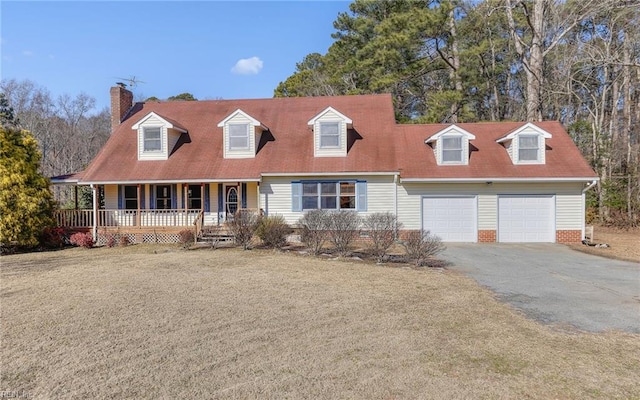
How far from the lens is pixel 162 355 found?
4645 millimetres

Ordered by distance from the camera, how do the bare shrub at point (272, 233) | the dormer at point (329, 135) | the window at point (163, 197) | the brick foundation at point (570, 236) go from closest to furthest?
the bare shrub at point (272, 233), the brick foundation at point (570, 236), the dormer at point (329, 135), the window at point (163, 197)

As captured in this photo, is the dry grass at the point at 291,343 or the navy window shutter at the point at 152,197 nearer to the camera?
the dry grass at the point at 291,343

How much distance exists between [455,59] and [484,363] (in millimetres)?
24360

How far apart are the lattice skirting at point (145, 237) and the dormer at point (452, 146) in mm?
12318

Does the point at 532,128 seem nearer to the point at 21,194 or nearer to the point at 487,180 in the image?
the point at 487,180

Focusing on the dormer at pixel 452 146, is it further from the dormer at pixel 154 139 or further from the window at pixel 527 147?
the dormer at pixel 154 139

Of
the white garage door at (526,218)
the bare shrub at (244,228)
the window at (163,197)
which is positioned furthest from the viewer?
the window at (163,197)

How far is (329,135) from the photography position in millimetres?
17609

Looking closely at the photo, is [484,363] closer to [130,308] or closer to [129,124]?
[130,308]

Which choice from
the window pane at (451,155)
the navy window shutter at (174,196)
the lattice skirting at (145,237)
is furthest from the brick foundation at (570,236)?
the navy window shutter at (174,196)

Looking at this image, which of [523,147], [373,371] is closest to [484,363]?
[373,371]

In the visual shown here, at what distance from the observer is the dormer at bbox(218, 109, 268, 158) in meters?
17.8

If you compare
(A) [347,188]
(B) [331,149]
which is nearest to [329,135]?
(B) [331,149]

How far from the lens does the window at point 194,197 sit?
17.8 m
